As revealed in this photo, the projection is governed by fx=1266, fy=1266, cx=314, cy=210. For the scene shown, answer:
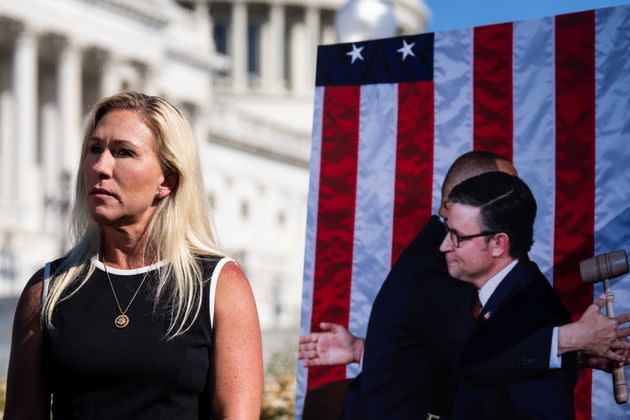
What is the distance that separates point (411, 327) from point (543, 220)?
31.3 inches

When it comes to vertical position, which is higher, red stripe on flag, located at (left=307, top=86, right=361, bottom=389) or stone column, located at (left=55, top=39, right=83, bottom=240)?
stone column, located at (left=55, top=39, right=83, bottom=240)

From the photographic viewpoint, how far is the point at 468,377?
562cm

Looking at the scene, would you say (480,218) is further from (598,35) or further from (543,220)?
(598,35)

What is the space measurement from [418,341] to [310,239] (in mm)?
833

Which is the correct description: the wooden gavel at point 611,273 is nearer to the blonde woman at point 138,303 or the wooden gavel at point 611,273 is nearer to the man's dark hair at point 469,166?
the man's dark hair at point 469,166

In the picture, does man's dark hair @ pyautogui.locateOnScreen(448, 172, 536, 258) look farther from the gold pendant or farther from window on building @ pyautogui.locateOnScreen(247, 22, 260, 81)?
window on building @ pyautogui.locateOnScreen(247, 22, 260, 81)

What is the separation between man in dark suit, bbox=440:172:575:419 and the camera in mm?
5527

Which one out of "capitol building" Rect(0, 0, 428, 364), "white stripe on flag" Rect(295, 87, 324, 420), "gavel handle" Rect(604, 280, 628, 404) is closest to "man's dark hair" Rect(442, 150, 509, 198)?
"white stripe on flag" Rect(295, 87, 324, 420)

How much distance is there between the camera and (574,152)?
18.9 feet

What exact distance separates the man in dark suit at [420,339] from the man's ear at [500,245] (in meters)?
0.21

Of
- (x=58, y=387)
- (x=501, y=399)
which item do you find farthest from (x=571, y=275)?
(x=58, y=387)

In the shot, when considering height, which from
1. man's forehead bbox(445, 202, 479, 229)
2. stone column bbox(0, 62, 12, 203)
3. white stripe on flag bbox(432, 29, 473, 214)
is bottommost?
man's forehead bbox(445, 202, 479, 229)

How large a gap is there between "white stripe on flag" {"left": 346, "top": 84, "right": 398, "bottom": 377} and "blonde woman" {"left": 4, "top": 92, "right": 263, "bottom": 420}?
7.10 ft

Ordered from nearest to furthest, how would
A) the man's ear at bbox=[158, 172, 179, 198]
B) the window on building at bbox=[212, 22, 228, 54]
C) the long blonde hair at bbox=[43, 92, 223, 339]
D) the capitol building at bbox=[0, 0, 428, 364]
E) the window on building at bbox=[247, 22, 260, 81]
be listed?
the long blonde hair at bbox=[43, 92, 223, 339]
the man's ear at bbox=[158, 172, 179, 198]
the capitol building at bbox=[0, 0, 428, 364]
the window on building at bbox=[212, 22, 228, 54]
the window on building at bbox=[247, 22, 260, 81]
